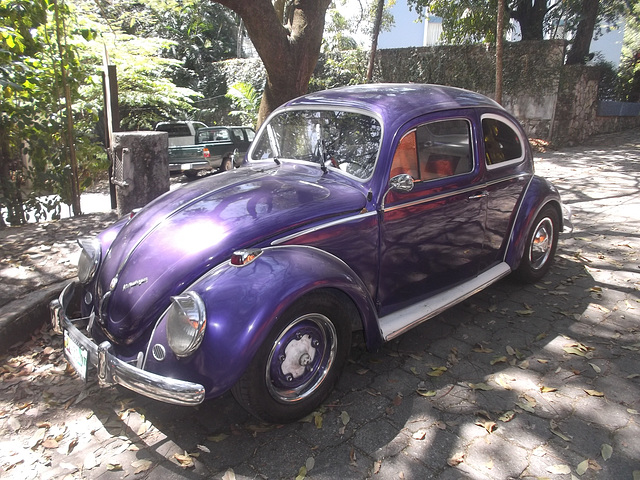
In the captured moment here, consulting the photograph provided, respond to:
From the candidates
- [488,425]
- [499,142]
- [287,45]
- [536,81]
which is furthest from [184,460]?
[536,81]

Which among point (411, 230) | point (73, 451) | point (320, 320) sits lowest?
point (73, 451)

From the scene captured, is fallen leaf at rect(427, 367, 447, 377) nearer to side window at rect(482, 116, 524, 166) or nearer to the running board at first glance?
the running board

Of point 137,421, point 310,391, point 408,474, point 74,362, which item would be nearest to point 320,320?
point 310,391

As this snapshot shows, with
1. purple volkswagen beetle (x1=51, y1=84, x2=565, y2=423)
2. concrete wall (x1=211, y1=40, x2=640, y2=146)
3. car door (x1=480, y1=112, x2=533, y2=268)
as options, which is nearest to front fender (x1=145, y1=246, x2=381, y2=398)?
purple volkswagen beetle (x1=51, y1=84, x2=565, y2=423)

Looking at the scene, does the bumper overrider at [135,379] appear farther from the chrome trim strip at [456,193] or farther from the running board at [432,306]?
the chrome trim strip at [456,193]

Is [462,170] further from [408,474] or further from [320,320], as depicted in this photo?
[408,474]

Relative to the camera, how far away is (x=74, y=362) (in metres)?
2.70

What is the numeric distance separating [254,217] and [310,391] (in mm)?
1050

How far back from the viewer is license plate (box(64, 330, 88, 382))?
8.40 ft

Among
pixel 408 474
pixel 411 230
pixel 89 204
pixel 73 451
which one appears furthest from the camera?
pixel 89 204

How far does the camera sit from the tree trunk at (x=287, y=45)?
6.22 meters

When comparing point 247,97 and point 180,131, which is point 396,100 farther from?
point 247,97

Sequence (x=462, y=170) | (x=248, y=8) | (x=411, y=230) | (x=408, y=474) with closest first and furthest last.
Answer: (x=408, y=474) → (x=411, y=230) → (x=462, y=170) → (x=248, y=8)

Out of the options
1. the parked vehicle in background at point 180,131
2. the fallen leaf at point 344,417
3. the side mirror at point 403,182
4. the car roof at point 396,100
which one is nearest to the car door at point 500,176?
the car roof at point 396,100
